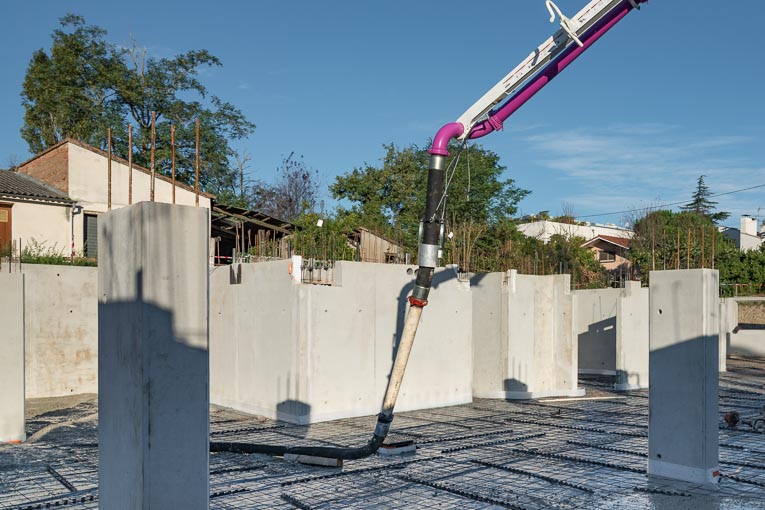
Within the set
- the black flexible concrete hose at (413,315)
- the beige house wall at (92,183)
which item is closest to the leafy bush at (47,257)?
the beige house wall at (92,183)

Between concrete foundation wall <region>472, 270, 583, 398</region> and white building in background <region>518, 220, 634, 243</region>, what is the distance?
2443 cm

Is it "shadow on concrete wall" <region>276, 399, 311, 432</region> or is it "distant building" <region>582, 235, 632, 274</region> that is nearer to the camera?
"shadow on concrete wall" <region>276, 399, 311, 432</region>

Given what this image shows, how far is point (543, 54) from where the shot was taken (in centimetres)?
766

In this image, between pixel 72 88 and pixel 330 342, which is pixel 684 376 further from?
pixel 72 88

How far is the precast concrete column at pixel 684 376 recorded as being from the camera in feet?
19.3

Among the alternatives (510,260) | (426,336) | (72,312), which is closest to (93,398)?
(72,312)

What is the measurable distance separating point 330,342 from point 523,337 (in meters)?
4.08

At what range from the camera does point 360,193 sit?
3097 cm

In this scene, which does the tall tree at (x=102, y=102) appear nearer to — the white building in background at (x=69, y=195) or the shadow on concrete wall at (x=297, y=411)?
the white building in background at (x=69, y=195)

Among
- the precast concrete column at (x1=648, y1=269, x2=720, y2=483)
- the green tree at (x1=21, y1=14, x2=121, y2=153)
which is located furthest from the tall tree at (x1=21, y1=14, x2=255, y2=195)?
the precast concrete column at (x1=648, y1=269, x2=720, y2=483)

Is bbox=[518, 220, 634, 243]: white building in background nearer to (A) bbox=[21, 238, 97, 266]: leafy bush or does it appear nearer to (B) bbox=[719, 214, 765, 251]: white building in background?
(B) bbox=[719, 214, 765, 251]: white building in background

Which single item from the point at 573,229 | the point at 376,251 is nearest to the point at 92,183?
the point at 376,251

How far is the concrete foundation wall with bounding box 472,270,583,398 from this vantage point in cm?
1193

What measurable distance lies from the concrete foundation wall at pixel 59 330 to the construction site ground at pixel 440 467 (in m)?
0.96
